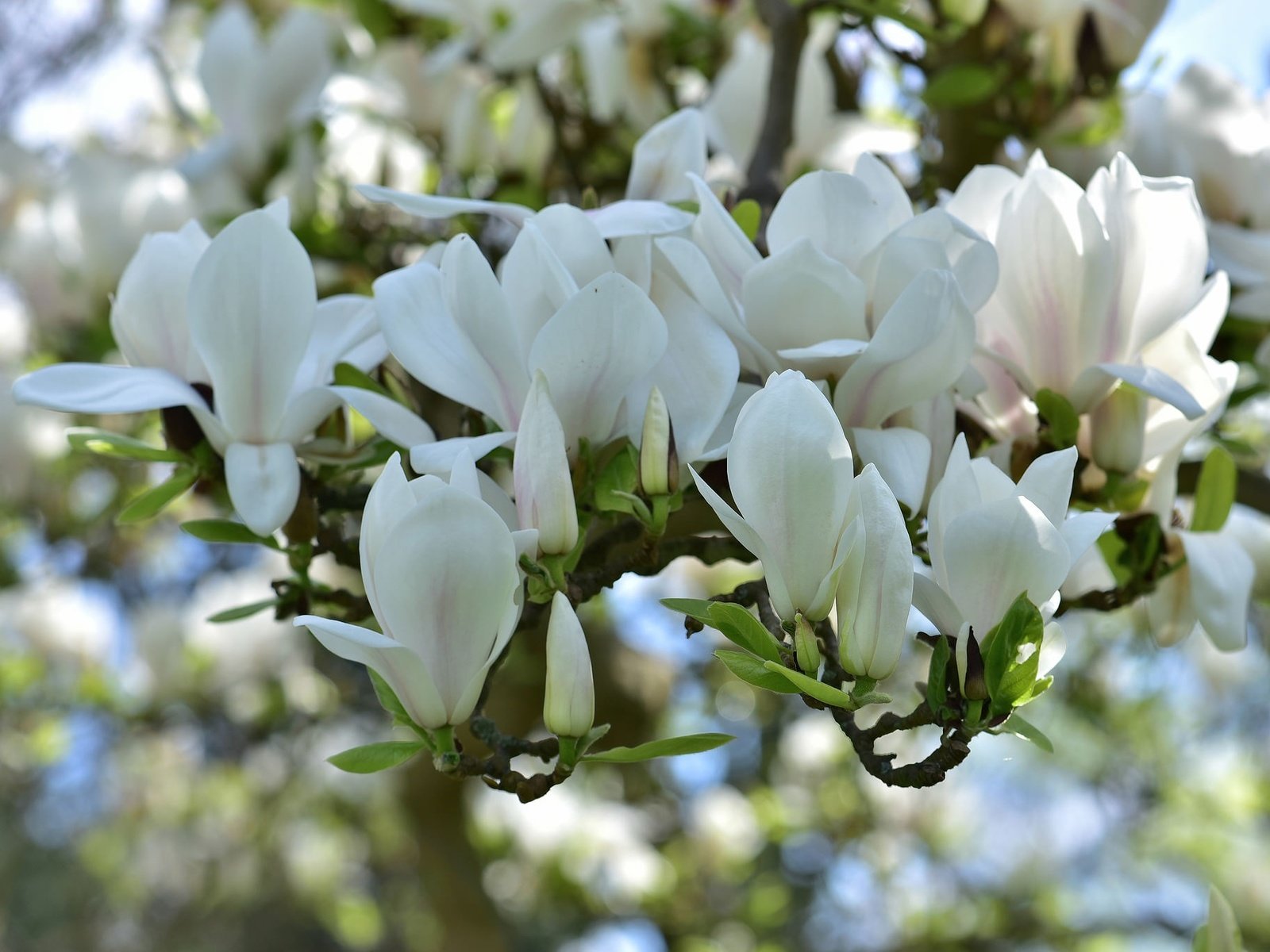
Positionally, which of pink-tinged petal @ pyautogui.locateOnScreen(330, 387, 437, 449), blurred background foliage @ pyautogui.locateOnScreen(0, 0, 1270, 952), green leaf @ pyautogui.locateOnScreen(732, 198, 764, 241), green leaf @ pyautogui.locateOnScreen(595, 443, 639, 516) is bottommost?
blurred background foliage @ pyautogui.locateOnScreen(0, 0, 1270, 952)

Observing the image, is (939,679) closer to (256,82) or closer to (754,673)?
(754,673)

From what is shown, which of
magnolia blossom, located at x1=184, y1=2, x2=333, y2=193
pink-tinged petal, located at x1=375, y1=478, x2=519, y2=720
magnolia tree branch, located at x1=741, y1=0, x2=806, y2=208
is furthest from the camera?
magnolia blossom, located at x1=184, y1=2, x2=333, y2=193

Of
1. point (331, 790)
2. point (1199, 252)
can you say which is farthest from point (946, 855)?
point (1199, 252)

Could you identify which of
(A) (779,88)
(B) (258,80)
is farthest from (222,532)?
(B) (258,80)

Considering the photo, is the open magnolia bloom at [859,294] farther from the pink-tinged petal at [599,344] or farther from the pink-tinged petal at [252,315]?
the pink-tinged petal at [252,315]

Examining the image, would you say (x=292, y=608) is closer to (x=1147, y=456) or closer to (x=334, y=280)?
(x=1147, y=456)

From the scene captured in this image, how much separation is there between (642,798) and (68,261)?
5.28ft

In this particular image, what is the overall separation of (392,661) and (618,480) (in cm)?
11

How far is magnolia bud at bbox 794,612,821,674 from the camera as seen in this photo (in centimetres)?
41

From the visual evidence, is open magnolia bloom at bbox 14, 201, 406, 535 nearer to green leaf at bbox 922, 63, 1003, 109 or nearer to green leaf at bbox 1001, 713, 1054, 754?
green leaf at bbox 1001, 713, 1054, 754

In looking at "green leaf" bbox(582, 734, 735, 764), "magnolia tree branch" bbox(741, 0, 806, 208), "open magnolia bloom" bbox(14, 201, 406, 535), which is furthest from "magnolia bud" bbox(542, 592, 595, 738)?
"magnolia tree branch" bbox(741, 0, 806, 208)

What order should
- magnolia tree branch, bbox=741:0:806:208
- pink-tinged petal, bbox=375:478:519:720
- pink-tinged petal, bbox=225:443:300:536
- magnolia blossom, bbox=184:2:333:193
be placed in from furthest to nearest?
magnolia blossom, bbox=184:2:333:193 → magnolia tree branch, bbox=741:0:806:208 → pink-tinged petal, bbox=225:443:300:536 → pink-tinged petal, bbox=375:478:519:720

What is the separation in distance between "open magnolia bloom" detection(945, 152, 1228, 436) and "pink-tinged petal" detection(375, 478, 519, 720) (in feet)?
0.76

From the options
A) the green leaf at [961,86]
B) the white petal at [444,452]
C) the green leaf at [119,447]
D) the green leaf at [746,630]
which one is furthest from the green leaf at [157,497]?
the green leaf at [961,86]
